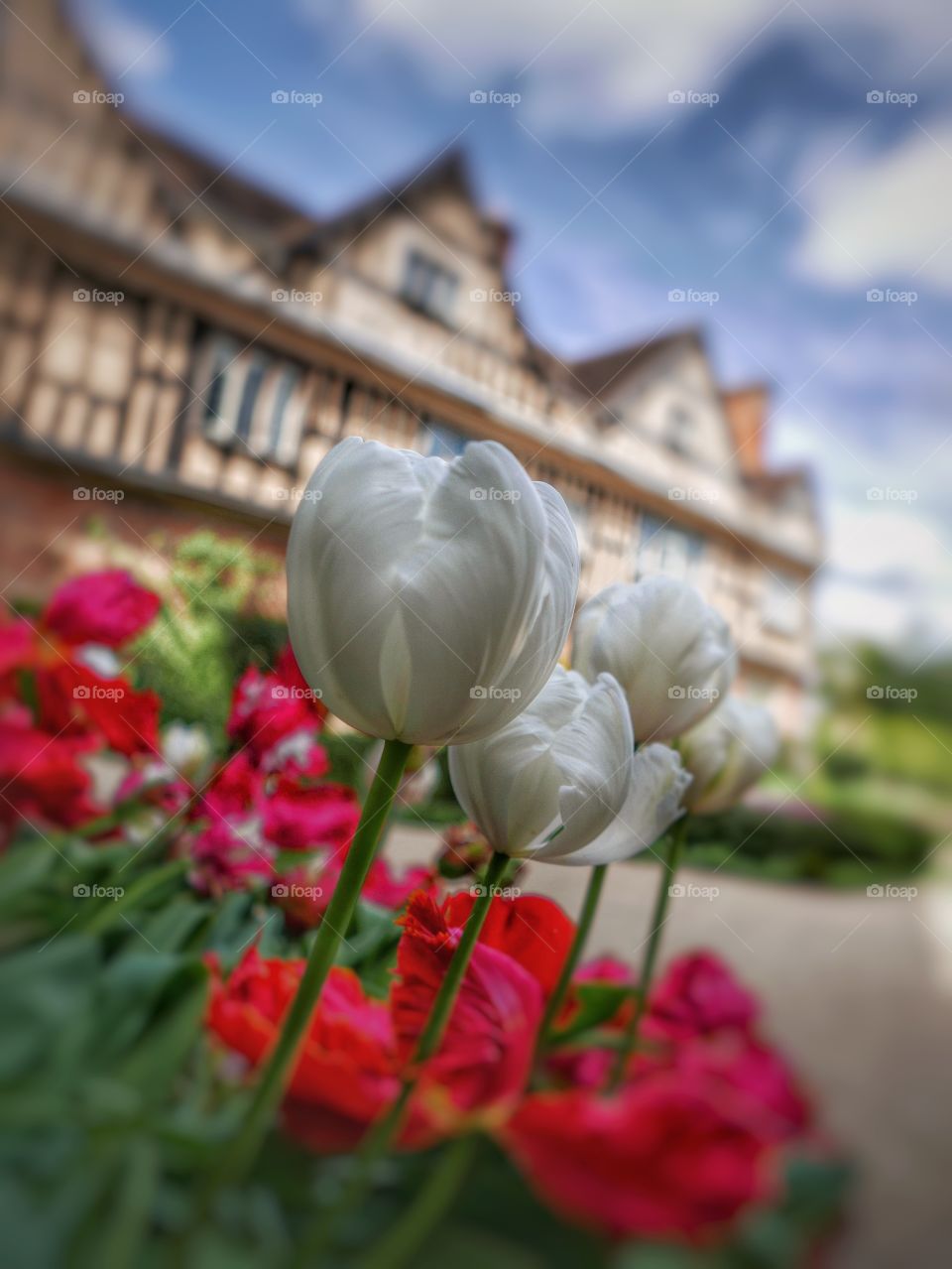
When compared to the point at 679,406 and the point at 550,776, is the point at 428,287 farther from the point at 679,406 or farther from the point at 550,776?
the point at 550,776

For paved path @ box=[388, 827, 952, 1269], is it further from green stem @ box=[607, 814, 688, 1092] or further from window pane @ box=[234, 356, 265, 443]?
window pane @ box=[234, 356, 265, 443]

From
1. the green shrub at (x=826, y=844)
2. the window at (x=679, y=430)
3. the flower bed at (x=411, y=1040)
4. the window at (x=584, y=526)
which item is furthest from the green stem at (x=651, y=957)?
the window at (x=679, y=430)

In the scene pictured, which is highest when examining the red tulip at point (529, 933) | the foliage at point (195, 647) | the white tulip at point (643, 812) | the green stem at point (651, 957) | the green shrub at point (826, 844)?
the white tulip at point (643, 812)

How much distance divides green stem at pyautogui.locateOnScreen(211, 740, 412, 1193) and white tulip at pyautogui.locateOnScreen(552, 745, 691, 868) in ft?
0.15

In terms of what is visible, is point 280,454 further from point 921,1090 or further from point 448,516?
point 448,516

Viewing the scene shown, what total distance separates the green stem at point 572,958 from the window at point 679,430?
4.89 m

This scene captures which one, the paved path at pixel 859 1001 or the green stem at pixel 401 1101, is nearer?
the green stem at pixel 401 1101

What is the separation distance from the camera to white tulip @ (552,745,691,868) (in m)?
0.18

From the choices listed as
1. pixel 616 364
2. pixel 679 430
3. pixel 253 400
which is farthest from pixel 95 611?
pixel 679 430

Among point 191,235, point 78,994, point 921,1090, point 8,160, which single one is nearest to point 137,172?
point 191,235

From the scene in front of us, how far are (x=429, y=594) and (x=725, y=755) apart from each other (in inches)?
5.3

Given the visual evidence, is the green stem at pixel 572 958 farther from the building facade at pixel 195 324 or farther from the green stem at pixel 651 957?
the building facade at pixel 195 324

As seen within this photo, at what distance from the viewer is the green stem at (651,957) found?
0.19 metres

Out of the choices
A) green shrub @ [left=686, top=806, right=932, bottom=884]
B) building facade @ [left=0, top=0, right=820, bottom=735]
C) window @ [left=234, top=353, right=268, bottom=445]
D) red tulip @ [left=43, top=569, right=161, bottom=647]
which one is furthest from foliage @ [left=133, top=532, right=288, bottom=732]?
green shrub @ [left=686, top=806, right=932, bottom=884]
